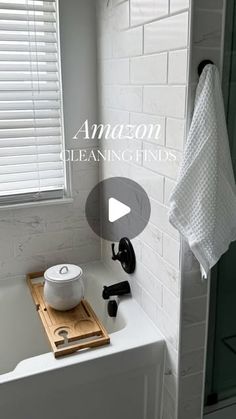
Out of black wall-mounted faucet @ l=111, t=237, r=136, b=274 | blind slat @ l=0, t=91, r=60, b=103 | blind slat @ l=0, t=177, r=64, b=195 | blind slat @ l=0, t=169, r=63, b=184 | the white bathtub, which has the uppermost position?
blind slat @ l=0, t=91, r=60, b=103

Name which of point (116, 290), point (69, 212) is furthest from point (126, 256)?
point (69, 212)

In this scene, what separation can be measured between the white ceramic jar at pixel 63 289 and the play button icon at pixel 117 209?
0.28 meters

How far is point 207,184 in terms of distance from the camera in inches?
42.7

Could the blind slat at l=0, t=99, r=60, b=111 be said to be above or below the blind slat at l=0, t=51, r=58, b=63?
below

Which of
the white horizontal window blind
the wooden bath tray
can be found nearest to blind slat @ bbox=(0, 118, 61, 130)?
the white horizontal window blind

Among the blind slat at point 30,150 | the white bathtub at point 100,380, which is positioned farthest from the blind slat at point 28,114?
the white bathtub at point 100,380

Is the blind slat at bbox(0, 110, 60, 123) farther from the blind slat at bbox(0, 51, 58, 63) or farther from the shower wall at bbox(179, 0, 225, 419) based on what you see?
the shower wall at bbox(179, 0, 225, 419)

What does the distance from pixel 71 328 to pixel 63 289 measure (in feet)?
0.49

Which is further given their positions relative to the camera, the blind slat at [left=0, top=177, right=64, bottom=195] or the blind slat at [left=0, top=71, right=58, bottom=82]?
the blind slat at [left=0, top=177, right=64, bottom=195]

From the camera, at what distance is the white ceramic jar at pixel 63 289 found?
1.54 metres

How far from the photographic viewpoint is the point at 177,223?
1.13m

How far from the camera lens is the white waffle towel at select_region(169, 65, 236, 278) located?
1.05 m

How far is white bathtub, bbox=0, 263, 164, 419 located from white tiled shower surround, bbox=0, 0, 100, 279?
443 mm

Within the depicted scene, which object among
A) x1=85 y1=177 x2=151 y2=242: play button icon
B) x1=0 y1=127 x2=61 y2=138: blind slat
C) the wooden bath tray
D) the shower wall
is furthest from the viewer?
x1=0 y1=127 x2=61 y2=138: blind slat
